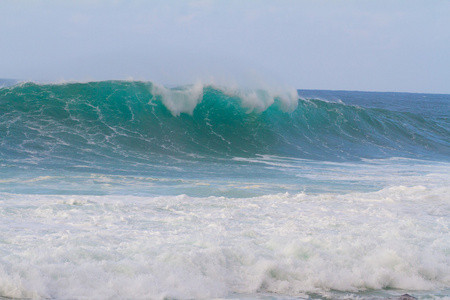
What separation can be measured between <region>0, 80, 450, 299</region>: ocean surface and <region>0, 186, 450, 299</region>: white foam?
17 millimetres

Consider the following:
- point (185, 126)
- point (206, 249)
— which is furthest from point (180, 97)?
point (206, 249)

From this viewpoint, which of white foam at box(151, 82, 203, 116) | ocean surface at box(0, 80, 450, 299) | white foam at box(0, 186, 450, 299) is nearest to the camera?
white foam at box(0, 186, 450, 299)

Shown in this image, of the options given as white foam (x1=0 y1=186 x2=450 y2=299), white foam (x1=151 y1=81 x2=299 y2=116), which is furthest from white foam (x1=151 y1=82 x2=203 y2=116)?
white foam (x1=0 y1=186 x2=450 y2=299)

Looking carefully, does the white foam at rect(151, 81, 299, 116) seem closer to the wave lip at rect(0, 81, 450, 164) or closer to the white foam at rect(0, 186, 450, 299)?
the wave lip at rect(0, 81, 450, 164)

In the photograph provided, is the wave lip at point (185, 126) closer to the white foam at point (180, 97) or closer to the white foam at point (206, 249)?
the white foam at point (180, 97)

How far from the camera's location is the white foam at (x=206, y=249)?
3.92 meters

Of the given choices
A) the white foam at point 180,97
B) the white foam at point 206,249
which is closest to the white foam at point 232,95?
the white foam at point 180,97

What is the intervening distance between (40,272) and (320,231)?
311cm

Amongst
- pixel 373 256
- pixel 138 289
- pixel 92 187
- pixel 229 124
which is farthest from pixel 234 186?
pixel 229 124

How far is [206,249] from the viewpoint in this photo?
4645 millimetres

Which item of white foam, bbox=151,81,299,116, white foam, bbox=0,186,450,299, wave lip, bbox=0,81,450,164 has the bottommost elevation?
white foam, bbox=0,186,450,299

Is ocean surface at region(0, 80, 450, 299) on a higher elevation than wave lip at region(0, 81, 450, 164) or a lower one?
lower

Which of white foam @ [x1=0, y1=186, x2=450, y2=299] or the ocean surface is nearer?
white foam @ [x1=0, y1=186, x2=450, y2=299]

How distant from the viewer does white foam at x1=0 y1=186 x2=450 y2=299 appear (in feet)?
12.9
